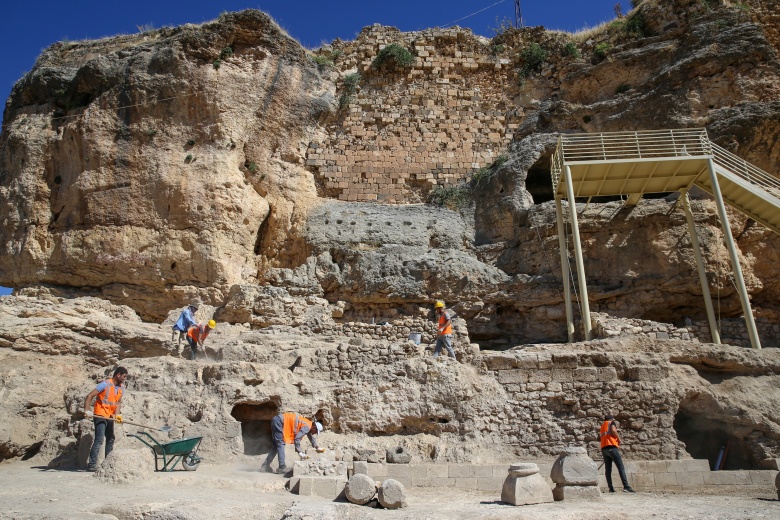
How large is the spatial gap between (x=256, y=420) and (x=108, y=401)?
7.87ft

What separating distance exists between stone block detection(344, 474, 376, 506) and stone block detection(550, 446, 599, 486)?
232cm

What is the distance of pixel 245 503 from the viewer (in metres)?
6.68

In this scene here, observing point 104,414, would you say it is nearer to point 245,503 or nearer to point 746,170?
point 245,503

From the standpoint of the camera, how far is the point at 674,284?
14594 mm

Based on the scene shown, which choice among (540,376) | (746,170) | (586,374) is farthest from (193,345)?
(746,170)

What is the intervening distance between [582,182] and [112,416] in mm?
10498

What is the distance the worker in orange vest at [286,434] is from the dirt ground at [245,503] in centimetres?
37

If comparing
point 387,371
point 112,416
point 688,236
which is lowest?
point 112,416

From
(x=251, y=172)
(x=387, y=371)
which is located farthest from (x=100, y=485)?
(x=251, y=172)

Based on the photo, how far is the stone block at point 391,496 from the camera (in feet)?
23.8

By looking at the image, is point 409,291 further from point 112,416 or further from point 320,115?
point 112,416

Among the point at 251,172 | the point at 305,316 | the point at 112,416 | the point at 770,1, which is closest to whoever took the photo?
the point at 112,416

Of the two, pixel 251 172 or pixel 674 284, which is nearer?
pixel 674 284

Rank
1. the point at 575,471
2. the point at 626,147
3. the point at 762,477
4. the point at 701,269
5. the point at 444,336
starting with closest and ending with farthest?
the point at 575,471 → the point at 762,477 → the point at 444,336 → the point at 701,269 → the point at 626,147
